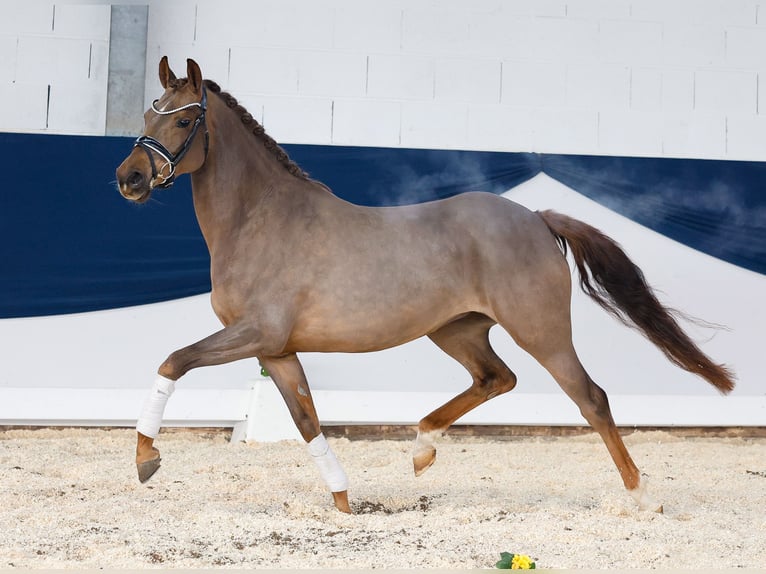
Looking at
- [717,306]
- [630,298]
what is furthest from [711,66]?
[630,298]

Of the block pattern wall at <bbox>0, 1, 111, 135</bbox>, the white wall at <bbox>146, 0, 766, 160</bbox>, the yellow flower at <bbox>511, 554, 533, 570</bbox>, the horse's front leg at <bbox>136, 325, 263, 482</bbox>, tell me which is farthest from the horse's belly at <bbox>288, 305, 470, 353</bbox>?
the block pattern wall at <bbox>0, 1, 111, 135</bbox>

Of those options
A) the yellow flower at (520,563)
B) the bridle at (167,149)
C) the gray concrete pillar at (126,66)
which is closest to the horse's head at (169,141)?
the bridle at (167,149)

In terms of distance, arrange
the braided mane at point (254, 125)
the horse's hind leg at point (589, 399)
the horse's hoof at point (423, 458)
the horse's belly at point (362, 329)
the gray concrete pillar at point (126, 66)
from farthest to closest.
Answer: the gray concrete pillar at point (126, 66) < the horse's hoof at point (423, 458) < the horse's hind leg at point (589, 399) < the braided mane at point (254, 125) < the horse's belly at point (362, 329)

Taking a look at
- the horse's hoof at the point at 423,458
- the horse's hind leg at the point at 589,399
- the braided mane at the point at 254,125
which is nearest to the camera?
the braided mane at the point at 254,125

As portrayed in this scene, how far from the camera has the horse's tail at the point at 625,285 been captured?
146 inches

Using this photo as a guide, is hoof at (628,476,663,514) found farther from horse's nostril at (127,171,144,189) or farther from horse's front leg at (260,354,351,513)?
horse's nostril at (127,171,144,189)

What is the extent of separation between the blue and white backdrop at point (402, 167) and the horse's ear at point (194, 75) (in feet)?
8.00

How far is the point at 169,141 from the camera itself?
3.14 m

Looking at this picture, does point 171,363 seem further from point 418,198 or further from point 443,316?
point 418,198

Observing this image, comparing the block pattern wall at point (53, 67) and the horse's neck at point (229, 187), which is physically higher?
the block pattern wall at point (53, 67)

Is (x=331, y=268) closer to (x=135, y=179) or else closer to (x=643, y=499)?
(x=135, y=179)

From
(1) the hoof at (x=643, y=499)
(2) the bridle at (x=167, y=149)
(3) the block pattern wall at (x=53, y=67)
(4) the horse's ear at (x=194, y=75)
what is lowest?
(1) the hoof at (x=643, y=499)

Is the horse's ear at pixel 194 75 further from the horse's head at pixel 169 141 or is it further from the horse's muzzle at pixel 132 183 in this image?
the horse's muzzle at pixel 132 183

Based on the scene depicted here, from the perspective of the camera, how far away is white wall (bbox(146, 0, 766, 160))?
6.09 meters
